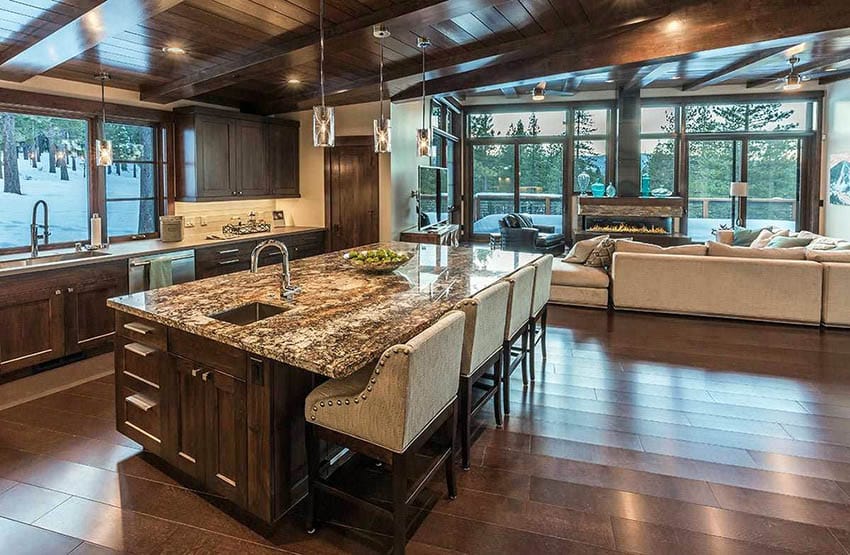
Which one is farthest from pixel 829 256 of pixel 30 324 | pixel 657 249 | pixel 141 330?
pixel 30 324

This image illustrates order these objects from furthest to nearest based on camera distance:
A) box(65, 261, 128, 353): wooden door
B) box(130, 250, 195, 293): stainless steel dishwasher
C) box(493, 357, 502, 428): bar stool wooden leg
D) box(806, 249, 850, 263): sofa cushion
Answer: box(806, 249, 850, 263): sofa cushion, box(130, 250, 195, 293): stainless steel dishwasher, box(65, 261, 128, 353): wooden door, box(493, 357, 502, 428): bar stool wooden leg

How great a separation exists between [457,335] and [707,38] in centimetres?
415

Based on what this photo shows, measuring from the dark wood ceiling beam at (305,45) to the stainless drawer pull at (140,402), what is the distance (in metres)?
2.67

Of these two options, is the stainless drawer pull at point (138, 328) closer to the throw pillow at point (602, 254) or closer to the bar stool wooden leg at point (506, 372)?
the bar stool wooden leg at point (506, 372)

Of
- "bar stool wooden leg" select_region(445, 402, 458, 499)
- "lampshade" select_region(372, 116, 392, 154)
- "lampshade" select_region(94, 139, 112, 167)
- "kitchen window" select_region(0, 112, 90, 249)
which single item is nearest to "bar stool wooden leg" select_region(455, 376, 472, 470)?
"bar stool wooden leg" select_region(445, 402, 458, 499)

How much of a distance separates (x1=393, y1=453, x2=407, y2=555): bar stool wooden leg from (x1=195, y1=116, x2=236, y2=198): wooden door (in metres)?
4.83

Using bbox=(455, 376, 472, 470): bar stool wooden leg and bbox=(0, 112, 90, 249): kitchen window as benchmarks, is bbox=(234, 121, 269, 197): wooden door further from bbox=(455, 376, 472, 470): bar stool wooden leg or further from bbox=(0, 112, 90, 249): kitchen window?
bbox=(455, 376, 472, 470): bar stool wooden leg

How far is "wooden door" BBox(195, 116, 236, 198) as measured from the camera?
600 cm

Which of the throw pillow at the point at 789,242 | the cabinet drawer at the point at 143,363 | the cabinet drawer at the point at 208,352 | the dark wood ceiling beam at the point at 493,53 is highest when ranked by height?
the dark wood ceiling beam at the point at 493,53

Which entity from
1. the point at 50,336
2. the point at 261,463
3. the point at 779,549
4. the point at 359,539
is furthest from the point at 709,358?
the point at 50,336

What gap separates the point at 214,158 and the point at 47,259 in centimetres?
215

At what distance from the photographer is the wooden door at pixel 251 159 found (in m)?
6.51

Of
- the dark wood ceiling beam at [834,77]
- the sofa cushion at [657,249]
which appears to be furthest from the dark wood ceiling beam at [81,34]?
the dark wood ceiling beam at [834,77]

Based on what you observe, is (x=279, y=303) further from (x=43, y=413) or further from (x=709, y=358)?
(x=709, y=358)
